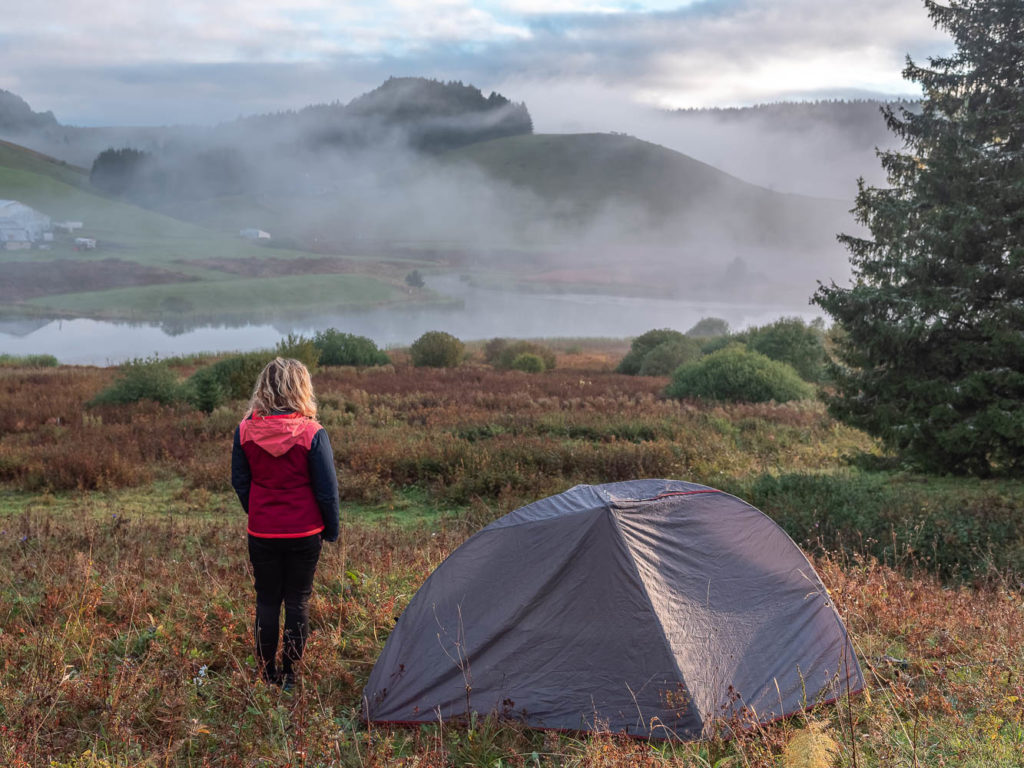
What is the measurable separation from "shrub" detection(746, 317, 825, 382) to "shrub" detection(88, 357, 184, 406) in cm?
1988

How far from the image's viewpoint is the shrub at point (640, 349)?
111ft

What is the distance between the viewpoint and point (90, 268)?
311 feet

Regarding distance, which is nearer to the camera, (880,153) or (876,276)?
(876,276)

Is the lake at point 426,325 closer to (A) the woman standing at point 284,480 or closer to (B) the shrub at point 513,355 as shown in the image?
(B) the shrub at point 513,355

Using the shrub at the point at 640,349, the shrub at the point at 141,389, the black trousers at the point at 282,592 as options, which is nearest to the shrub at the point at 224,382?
the shrub at the point at 141,389

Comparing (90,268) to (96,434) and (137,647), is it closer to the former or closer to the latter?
(96,434)

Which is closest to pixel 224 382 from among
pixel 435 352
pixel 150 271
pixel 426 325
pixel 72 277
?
pixel 435 352

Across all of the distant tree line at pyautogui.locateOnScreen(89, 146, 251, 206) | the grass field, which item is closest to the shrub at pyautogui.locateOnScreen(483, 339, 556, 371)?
the grass field

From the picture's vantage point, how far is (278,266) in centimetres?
11356

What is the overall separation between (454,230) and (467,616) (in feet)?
575

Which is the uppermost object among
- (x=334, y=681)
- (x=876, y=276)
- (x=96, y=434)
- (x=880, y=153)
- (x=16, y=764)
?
(x=880, y=153)

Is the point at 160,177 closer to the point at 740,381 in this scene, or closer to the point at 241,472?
the point at 740,381

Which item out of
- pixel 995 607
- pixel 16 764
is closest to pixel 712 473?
pixel 995 607

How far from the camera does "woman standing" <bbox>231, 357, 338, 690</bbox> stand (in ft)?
15.0
